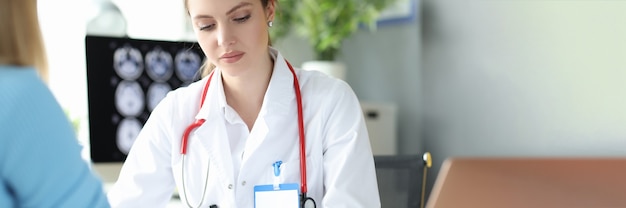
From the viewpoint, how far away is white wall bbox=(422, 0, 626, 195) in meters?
2.10

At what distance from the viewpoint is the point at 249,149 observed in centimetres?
150

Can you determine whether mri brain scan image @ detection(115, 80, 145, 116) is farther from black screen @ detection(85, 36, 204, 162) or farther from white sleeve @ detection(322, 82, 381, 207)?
white sleeve @ detection(322, 82, 381, 207)

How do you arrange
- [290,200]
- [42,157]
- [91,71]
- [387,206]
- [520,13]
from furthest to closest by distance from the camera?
[520,13] → [91,71] → [387,206] → [290,200] → [42,157]

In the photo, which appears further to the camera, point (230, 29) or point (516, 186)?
point (230, 29)

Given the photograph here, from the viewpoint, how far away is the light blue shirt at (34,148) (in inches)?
29.8

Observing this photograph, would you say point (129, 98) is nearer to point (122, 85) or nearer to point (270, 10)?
point (122, 85)

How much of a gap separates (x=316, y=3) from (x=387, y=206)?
1302mm

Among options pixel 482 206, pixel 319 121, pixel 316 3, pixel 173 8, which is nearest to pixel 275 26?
pixel 316 3

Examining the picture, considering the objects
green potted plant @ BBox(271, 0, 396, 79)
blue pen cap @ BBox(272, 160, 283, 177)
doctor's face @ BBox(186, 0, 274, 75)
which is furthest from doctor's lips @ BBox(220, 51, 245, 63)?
green potted plant @ BBox(271, 0, 396, 79)

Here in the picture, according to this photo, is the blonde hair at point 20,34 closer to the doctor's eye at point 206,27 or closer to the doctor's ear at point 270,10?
the doctor's eye at point 206,27

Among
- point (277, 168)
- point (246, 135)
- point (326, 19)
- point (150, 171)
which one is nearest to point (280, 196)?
point (277, 168)

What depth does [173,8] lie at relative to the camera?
3059 mm

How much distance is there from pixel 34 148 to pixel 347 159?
75 centimetres

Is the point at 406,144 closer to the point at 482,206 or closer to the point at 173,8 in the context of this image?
the point at 173,8
